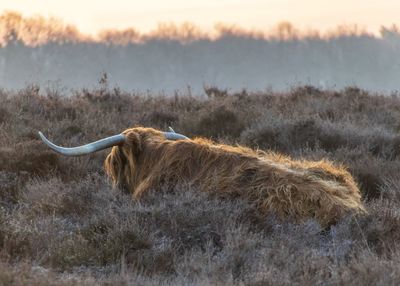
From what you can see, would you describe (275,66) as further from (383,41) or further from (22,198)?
(22,198)

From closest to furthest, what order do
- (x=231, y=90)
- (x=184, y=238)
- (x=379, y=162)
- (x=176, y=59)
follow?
(x=184, y=238) → (x=379, y=162) → (x=231, y=90) → (x=176, y=59)

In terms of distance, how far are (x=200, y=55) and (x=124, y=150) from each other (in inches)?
1295

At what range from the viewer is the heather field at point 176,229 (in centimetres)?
462

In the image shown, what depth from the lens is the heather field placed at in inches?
182

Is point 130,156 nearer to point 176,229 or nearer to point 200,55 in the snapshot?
point 176,229

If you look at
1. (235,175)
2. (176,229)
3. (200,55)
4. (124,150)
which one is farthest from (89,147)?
(200,55)

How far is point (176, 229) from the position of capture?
18.5 feet

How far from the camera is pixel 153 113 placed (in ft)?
41.6

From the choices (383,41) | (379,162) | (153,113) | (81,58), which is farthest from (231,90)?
(383,41)

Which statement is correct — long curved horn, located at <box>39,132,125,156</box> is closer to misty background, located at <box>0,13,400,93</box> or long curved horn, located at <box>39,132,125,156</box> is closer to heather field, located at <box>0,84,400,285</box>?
heather field, located at <box>0,84,400,285</box>

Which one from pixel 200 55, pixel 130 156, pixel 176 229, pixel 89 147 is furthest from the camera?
pixel 200 55

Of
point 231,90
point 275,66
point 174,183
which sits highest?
point 174,183

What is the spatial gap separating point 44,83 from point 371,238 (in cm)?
991

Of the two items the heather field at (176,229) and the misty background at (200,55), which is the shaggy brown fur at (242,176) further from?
the misty background at (200,55)
